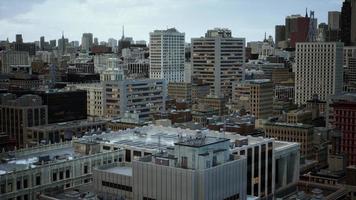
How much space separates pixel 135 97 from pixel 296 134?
59.0 m

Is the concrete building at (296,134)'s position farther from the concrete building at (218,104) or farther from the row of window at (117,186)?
the row of window at (117,186)

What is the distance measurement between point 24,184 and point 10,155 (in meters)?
12.3

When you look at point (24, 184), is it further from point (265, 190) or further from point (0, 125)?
point (0, 125)

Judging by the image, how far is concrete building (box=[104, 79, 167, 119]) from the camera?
17288 cm

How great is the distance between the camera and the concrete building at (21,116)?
145 m

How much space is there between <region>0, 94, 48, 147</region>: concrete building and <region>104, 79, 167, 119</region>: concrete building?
25676 millimetres

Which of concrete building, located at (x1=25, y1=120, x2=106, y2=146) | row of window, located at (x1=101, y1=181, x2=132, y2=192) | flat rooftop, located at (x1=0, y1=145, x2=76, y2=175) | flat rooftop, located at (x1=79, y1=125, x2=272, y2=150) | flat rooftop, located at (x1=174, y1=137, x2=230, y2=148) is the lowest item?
concrete building, located at (x1=25, y1=120, x2=106, y2=146)

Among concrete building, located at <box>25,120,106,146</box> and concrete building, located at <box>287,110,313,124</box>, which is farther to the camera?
concrete building, located at <box>287,110,313,124</box>

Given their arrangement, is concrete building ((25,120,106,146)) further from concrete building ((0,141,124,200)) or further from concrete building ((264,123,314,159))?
concrete building ((0,141,124,200))

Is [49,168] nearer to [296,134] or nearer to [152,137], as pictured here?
[152,137]

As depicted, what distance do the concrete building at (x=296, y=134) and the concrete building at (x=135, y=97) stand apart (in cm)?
4991

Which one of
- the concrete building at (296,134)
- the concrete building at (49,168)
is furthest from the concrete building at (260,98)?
the concrete building at (49,168)

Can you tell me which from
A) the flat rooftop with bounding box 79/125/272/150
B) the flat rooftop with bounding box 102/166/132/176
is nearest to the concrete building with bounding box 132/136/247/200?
the flat rooftop with bounding box 102/166/132/176

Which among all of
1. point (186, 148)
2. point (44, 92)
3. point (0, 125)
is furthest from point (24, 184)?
point (44, 92)
